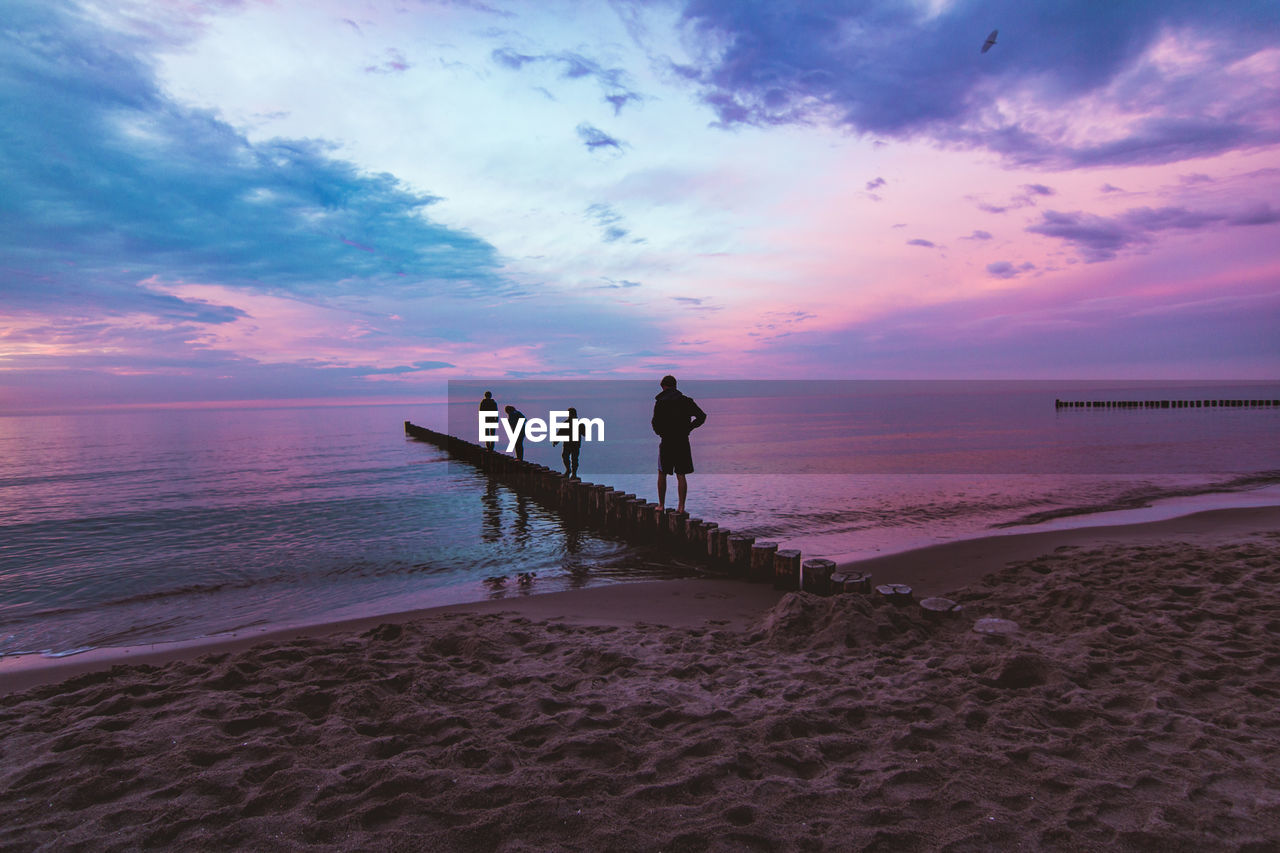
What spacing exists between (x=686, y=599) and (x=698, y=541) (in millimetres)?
2083

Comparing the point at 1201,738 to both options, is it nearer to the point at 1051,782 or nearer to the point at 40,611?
the point at 1051,782

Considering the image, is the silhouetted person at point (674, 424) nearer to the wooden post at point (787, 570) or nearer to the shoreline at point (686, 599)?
the shoreline at point (686, 599)

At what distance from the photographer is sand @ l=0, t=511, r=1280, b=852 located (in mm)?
3031

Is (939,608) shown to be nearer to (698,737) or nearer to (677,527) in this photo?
(698,737)

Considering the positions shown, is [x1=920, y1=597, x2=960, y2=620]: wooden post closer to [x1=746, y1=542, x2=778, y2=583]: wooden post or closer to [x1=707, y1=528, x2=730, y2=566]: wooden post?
[x1=746, y1=542, x2=778, y2=583]: wooden post

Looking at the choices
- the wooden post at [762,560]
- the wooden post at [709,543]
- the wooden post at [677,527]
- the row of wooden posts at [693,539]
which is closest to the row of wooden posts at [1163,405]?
the row of wooden posts at [693,539]

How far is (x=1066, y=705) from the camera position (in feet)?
13.6

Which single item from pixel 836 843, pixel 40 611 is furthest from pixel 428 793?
pixel 40 611

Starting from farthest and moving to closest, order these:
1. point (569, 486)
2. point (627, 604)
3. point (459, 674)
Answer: point (569, 486) → point (627, 604) → point (459, 674)

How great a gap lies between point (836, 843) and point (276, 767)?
10.4ft

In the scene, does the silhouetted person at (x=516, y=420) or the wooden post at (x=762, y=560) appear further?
the silhouetted person at (x=516, y=420)

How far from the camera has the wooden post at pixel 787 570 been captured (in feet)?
26.1

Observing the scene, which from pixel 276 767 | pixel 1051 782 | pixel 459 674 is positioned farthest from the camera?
pixel 459 674

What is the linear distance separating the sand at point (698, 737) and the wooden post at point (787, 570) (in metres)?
1.64
